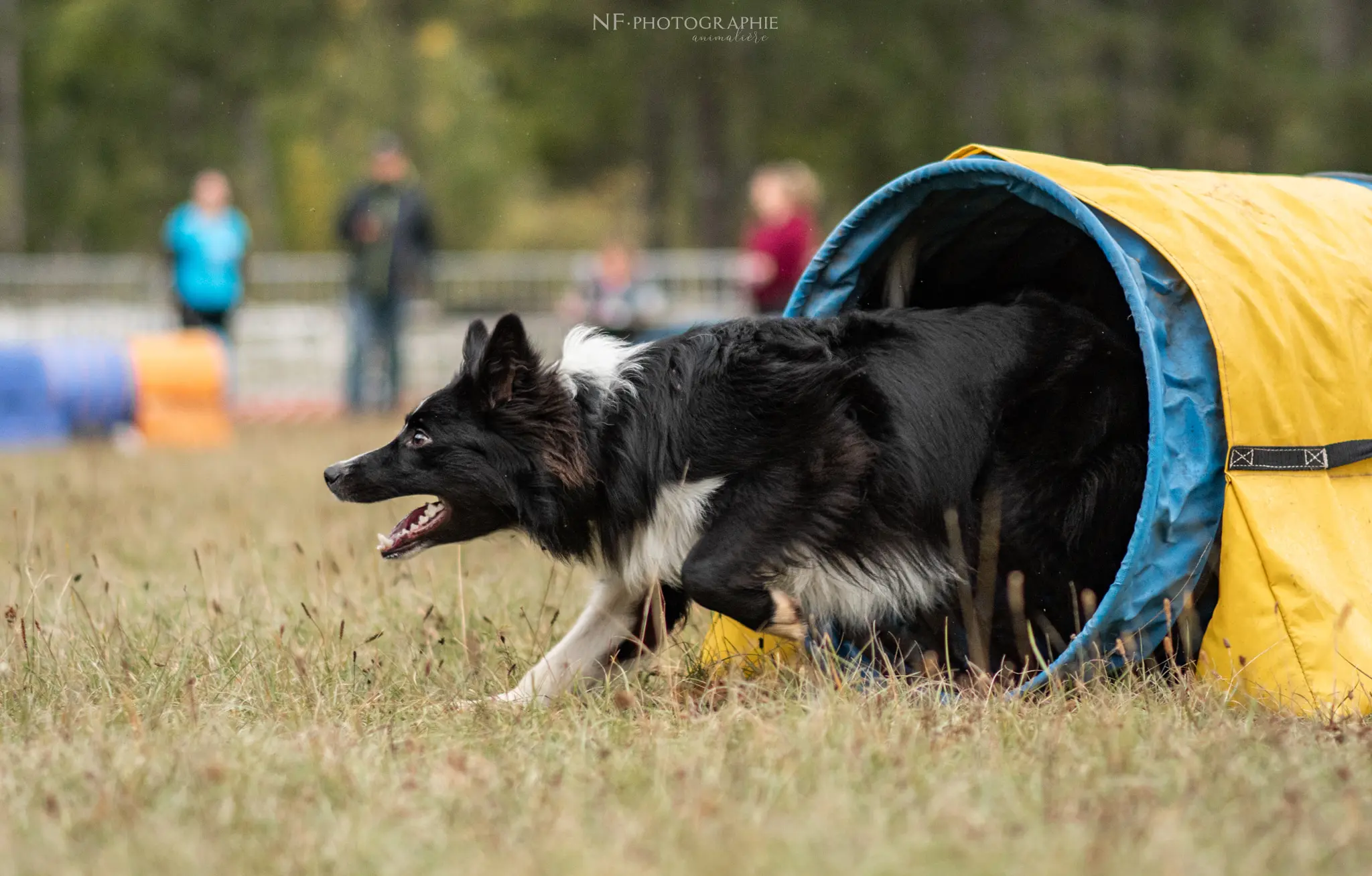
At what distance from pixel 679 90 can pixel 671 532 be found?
27.2 meters

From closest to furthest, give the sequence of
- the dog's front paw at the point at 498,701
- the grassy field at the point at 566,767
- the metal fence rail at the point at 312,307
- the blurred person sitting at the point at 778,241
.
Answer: the grassy field at the point at 566,767 → the dog's front paw at the point at 498,701 → the blurred person sitting at the point at 778,241 → the metal fence rail at the point at 312,307

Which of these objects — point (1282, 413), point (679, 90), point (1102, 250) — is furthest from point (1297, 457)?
point (679, 90)

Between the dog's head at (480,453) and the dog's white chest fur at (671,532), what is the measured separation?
0.25 m

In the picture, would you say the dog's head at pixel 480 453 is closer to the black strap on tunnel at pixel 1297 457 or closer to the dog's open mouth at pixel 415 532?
the dog's open mouth at pixel 415 532

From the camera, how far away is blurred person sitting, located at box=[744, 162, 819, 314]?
12.4 metres

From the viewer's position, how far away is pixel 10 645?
443cm

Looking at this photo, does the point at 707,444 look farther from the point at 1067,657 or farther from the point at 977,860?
the point at 977,860

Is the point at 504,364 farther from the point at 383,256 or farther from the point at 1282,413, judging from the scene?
the point at 383,256

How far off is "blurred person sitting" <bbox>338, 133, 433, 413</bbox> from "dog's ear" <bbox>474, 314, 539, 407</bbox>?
11.3 m

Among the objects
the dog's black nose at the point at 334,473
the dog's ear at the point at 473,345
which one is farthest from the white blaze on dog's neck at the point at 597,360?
the dog's black nose at the point at 334,473

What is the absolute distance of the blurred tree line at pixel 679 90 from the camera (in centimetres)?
2833

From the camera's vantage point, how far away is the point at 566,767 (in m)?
3.30

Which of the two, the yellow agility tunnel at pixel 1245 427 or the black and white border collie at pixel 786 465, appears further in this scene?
the black and white border collie at pixel 786 465

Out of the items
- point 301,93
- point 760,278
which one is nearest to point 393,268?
point 760,278
